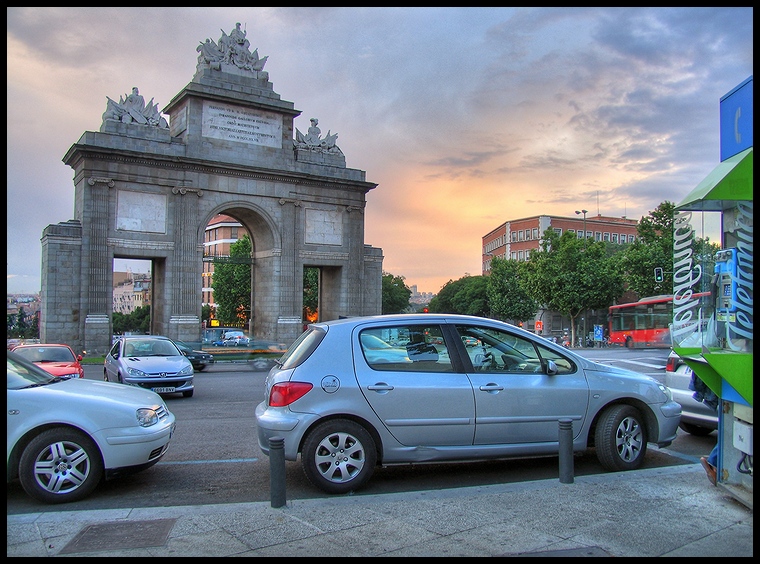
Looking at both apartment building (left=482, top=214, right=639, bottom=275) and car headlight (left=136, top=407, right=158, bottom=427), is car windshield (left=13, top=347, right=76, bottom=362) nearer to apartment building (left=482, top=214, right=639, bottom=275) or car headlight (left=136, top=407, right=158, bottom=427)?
car headlight (left=136, top=407, right=158, bottom=427)

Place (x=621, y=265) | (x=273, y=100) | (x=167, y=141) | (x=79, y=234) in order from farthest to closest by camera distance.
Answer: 1. (x=621, y=265)
2. (x=273, y=100)
3. (x=167, y=141)
4. (x=79, y=234)

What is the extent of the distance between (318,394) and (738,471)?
3.91 meters

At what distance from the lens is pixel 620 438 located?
698cm

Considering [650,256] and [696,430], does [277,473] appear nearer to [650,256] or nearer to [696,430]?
[696,430]

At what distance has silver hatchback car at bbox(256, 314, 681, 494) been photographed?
20.5 feet

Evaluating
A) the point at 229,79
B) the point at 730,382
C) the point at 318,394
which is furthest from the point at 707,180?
the point at 229,79

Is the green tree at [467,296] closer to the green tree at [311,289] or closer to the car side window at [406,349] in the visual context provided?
the green tree at [311,289]

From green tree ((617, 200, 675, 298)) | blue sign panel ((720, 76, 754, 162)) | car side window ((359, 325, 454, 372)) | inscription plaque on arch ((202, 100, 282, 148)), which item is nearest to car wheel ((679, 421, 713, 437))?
car side window ((359, 325, 454, 372))

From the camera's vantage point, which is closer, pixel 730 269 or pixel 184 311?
pixel 730 269

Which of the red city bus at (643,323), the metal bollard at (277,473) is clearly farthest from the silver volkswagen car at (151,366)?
the red city bus at (643,323)

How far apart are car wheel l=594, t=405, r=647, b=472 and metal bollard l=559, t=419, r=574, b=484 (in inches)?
31.9

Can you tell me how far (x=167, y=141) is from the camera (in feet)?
114

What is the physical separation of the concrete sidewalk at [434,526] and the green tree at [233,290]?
64.5m
